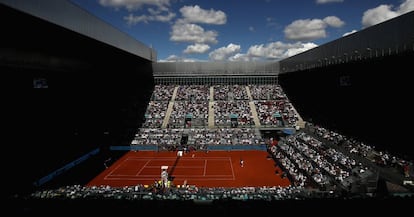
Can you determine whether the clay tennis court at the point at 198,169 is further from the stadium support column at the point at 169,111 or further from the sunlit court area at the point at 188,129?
the stadium support column at the point at 169,111

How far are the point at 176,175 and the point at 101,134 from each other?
1920 centimetres

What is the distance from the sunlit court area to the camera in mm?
20359

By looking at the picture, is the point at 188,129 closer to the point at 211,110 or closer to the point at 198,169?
the point at 211,110

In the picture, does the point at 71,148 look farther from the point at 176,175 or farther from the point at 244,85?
the point at 244,85

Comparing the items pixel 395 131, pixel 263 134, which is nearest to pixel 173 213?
pixel 395 131

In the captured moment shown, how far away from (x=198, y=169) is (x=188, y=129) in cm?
1635

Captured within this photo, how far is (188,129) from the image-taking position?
173 ft

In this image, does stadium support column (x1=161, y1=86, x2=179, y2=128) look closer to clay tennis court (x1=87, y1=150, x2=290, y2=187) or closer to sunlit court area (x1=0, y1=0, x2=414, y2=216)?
sunlit court area (x1=0, y1=0, x2=414, y2=216)

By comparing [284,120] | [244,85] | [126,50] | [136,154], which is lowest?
[136,154]

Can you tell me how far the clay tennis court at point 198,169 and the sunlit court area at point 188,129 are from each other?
20 cm

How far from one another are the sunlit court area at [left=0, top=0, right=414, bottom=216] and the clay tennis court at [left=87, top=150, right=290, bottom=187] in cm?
20

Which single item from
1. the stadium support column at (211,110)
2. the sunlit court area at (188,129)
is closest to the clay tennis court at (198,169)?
the sunlit court area at (188,129)

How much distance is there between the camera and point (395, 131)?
30.3 m

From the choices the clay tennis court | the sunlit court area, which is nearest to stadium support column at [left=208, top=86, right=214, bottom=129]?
the sunlit court area
